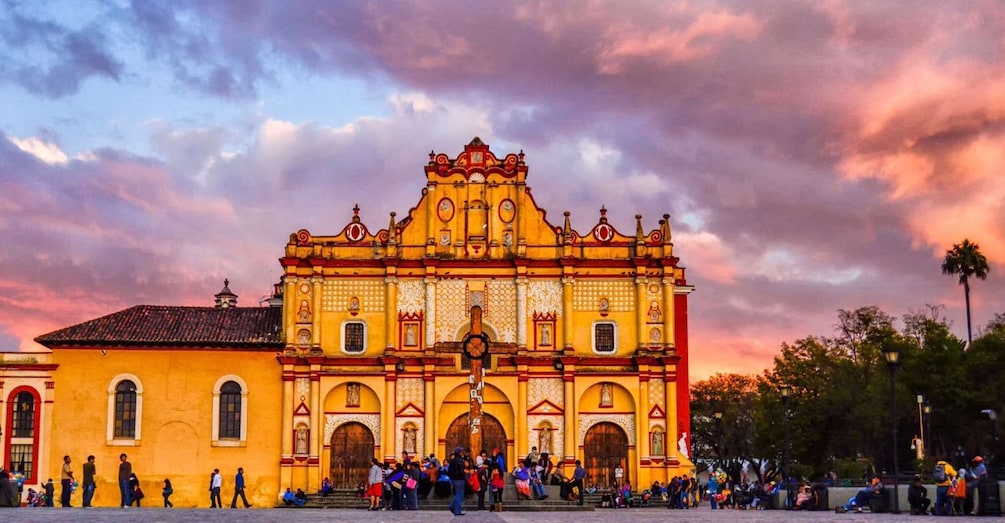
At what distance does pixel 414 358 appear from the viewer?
171ft

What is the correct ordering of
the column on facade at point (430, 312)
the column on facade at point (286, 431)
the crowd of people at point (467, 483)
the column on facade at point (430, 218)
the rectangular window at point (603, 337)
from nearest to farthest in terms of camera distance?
the crowd of people at point (467, 483)
the column on facade at point (286, 431)
the column on facade at point (430, 312)
the rectangular window at point (603, 337)
the column on facade at point (430, 218)

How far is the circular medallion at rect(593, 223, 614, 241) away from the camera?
53.9 metres

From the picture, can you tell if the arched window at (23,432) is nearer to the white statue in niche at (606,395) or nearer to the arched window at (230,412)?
the arched window at (230,412)

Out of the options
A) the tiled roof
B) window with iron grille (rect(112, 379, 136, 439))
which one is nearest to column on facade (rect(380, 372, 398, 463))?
the tiled roof

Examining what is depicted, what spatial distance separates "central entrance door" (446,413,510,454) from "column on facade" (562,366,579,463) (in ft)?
8.63

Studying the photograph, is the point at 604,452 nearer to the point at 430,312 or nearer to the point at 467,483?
the point at 430,312

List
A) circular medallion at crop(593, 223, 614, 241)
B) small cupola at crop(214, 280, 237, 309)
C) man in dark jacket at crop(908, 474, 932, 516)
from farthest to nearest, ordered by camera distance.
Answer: small cupola at crop(214, 280, 237, 309) → circular medallion at crop(593, 223, 614, 241) → man in dark jacket at crop(908, 474, 932, 516)

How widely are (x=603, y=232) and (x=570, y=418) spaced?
8262 mm

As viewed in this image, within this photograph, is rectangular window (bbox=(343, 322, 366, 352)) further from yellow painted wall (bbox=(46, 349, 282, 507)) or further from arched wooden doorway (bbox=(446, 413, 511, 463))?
arched wooden doorway (bbox=(446, 413, 511, 463))

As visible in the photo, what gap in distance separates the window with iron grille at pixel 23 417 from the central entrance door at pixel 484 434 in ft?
55.9

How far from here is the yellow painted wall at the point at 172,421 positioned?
1996 inches

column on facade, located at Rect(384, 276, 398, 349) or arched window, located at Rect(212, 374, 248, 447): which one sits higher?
column on facade, located at Rect(384, 276, 398, 349)

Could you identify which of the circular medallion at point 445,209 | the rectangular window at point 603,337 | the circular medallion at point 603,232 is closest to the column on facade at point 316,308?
the circular medallion at point 445,209

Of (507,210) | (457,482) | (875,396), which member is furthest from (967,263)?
(457,482)
